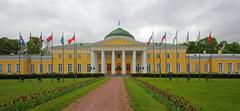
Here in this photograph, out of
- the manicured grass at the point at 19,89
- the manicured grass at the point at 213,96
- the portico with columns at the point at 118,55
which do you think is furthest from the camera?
the portico with columns at the point at 118,55

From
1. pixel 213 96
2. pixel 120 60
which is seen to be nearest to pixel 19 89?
pixel 213 96

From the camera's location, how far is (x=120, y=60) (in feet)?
227

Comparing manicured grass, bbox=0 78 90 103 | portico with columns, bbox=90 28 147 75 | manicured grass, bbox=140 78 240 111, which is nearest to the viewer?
manicured grass, bbox=140 78 240 111

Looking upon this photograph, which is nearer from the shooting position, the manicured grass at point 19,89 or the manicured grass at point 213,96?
the manicured grass at point 213,96

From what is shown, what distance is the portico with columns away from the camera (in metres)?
63.9

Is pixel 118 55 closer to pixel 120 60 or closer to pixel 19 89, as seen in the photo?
pixel 120 60

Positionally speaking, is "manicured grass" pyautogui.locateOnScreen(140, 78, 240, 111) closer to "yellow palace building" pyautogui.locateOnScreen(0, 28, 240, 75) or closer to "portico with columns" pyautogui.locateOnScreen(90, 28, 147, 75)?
"portico with columns" pyautogui.locateOnScreen(90, 28, 147, 75)

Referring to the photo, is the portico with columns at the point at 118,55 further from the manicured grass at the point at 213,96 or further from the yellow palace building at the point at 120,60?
the manicured grass at the point at 213,96

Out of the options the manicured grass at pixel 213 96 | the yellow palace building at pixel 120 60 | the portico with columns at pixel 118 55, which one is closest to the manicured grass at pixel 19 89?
the manicured grass at pixel 213 96

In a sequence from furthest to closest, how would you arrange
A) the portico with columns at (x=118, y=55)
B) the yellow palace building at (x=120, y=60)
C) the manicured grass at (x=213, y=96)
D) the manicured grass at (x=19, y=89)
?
the yellow palace building at (x=120, y=60) → the portico with columns at (x=118, y=55) → the manicured grass at (x=19, y=89) → the manicured grass at (x=213, y=96)

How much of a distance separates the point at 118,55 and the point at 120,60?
4.67 feet

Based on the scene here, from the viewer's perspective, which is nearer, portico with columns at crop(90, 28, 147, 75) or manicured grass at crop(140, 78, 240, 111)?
manicured grass at crop(140, 78, 240, 111)

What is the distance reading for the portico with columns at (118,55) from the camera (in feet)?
210

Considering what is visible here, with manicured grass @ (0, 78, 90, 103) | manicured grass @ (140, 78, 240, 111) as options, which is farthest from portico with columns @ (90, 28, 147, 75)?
manicured grass @ (140, 78, 240, 111)
